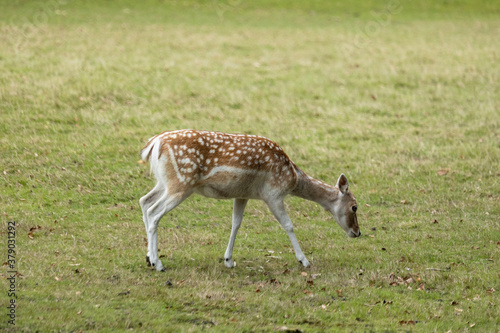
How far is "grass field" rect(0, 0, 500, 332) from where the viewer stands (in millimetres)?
6965

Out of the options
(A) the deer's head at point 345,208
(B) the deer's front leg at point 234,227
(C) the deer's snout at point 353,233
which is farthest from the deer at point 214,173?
Result: (C) the deer's snout at point 353,233

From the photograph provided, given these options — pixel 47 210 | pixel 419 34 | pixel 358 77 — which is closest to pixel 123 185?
pixel 47 210

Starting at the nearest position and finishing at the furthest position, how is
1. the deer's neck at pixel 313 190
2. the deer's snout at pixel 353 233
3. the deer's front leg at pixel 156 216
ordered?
1. the deer's front leg at pixel 156 216
2. the deer's neck at pixel 313 190
3. the deer's snout at pixel 353 233

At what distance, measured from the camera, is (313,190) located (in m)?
→ 9.00

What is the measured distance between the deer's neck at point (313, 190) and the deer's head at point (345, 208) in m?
0.09

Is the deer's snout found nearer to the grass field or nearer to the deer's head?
the deer's head

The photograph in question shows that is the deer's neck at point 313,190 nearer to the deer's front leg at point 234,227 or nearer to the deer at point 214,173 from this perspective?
the deer at point 214,173

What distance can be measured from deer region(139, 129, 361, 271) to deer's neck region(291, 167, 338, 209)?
8 cm

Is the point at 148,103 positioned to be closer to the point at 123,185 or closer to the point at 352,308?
the point at 123,185

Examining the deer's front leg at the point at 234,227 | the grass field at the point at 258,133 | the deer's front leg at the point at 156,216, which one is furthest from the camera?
the deer's front leg at the point at 234,227

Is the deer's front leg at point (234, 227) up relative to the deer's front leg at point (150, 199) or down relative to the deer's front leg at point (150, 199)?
down

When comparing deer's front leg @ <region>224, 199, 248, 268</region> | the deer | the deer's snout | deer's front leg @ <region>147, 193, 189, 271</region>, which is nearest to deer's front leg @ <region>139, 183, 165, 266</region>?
the deer

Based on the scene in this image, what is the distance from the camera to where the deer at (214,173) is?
8.01 m

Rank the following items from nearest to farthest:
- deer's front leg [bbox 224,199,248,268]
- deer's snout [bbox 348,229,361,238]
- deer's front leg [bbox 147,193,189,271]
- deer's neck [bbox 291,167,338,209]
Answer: deer's front leg [bbox 147,193,189,271], deer's front leg [bbox 224,199,248,268], deer's neck [bbox 291,167,338,209], deer's snout [bbox 348,229,361,238]
